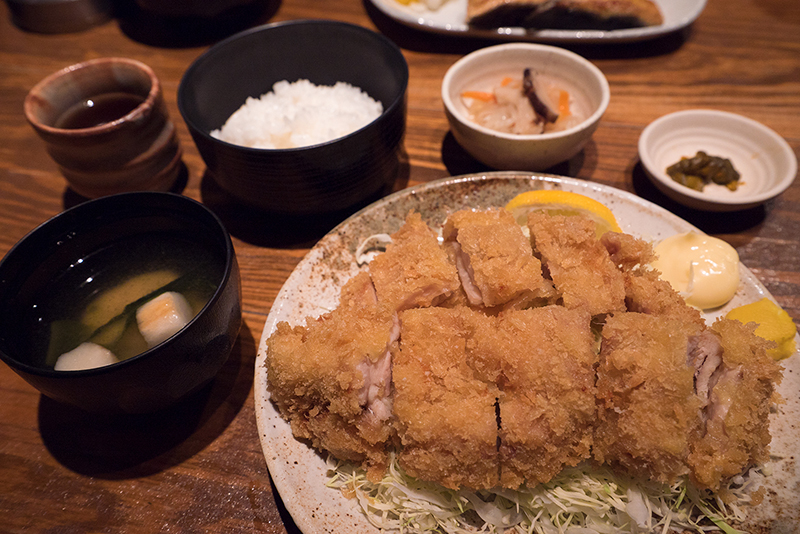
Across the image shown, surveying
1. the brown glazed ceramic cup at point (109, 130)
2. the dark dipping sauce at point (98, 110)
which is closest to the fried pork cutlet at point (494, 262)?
the brown glazed ceramic cup at point (109, 130)

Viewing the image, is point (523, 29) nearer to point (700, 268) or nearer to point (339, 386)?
point (700, 268)

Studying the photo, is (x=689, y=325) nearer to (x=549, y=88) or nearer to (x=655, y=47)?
(x=549, y=88)

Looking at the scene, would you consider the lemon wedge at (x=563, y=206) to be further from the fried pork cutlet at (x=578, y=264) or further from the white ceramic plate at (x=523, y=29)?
the white ceramic plate at (x=523, y=29)

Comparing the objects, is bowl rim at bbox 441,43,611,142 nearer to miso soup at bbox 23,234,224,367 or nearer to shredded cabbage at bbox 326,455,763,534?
miso soup at bbox 23,234,224,367

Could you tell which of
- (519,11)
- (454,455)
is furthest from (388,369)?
(519,11)

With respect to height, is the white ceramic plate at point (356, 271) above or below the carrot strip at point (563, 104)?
below

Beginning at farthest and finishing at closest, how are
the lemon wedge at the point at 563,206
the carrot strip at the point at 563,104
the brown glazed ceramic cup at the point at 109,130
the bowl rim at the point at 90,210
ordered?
the carrot strip at the point at 563,104, the brown glazed ceramic cup at the point at 109,130, the lemon wedge at the point at 563,206, the bowl rim at the point at 90,210
